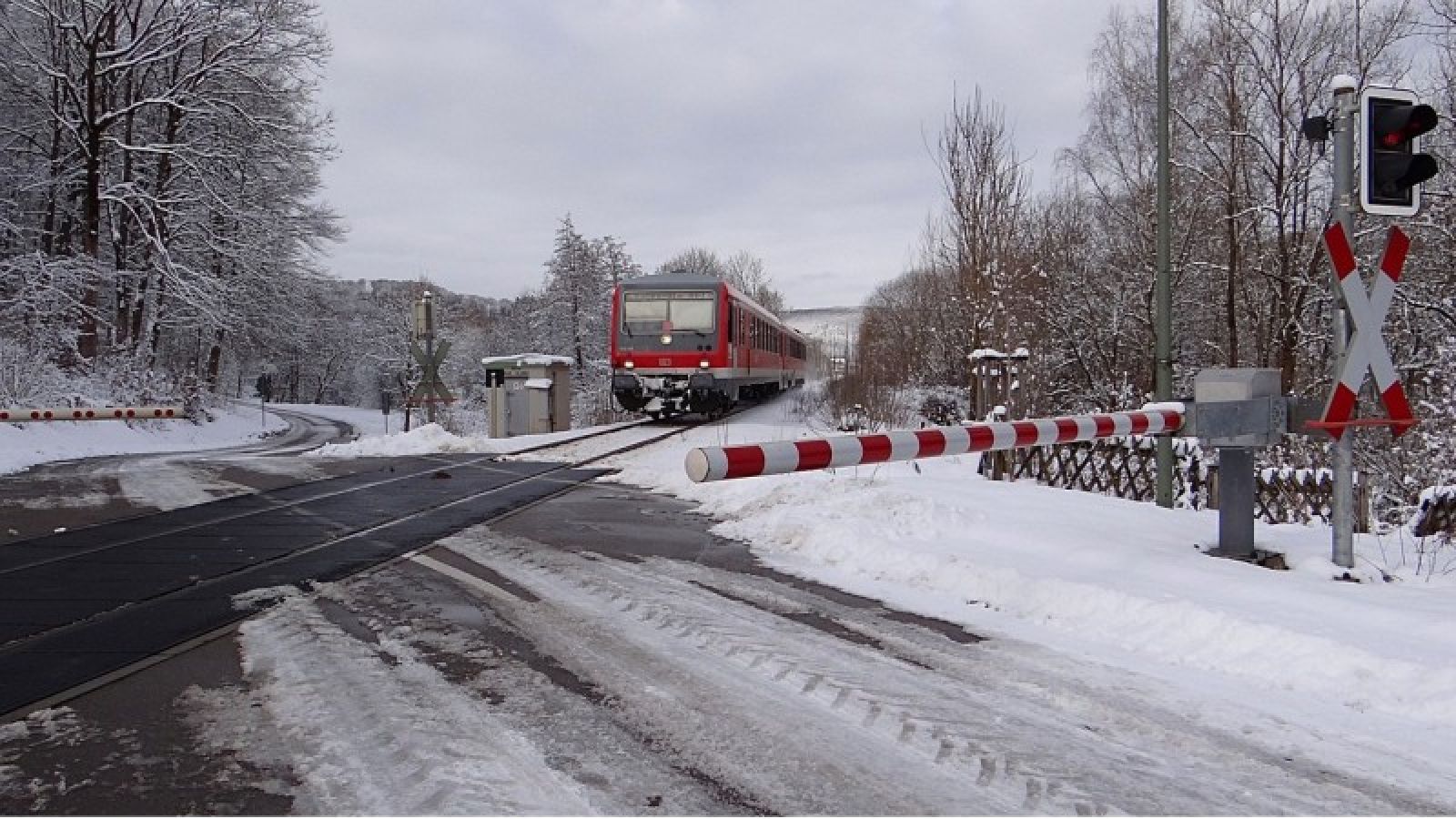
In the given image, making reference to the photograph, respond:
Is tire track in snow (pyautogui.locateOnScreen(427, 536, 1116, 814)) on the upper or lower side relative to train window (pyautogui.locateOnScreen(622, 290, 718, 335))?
lower

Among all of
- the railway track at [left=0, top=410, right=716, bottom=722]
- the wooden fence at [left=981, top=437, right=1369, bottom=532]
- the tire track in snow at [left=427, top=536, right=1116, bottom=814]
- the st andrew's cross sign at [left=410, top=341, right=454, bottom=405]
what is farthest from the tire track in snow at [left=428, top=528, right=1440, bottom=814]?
the st andrew's cross sign at [left=410, top=341, right=454, bottom=405]

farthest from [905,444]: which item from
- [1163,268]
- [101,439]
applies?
[101,439]

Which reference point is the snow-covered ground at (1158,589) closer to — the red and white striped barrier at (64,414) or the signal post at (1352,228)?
the signal post at (1352,228)

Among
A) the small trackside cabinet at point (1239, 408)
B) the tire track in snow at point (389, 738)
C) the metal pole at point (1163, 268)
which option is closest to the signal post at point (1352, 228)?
the small trackside cabinet at point (1239, 408)

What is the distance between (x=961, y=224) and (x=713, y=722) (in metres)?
15.8

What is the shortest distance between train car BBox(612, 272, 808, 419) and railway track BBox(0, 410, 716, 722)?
7823 mm

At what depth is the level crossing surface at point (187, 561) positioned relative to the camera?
431cm

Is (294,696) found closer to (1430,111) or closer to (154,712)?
(154,712)

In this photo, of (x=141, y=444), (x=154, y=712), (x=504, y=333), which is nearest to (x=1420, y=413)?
(x=154, y=712)

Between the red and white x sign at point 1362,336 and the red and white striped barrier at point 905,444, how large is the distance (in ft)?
3.88

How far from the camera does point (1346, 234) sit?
204 inches

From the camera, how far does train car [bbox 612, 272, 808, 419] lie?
65.6ft

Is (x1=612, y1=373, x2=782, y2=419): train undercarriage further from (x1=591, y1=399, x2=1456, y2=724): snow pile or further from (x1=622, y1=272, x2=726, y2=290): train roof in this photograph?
(x1=591, y1=399, x2=1456, y2=724): snow pile

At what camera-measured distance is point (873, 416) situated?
16250 millimetres
